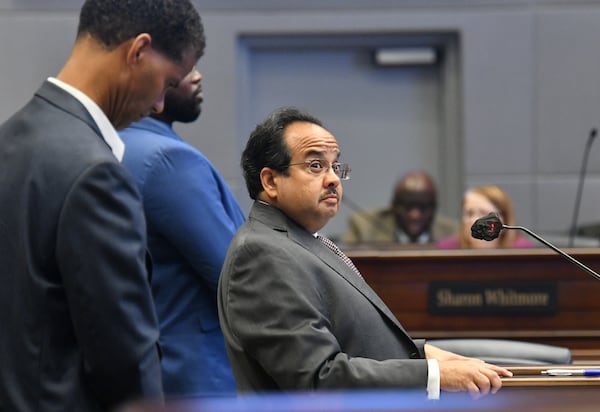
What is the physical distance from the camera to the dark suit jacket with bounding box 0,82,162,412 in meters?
1.57

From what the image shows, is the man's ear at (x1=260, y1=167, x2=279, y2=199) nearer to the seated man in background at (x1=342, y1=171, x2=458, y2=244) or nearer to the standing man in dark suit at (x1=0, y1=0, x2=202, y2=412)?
the standing man in dark suit at (x1=0, y1=0, x2=202, y2=412)

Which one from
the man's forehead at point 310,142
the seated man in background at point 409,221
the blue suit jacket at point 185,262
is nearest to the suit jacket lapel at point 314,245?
the man's forehead at point 310,142

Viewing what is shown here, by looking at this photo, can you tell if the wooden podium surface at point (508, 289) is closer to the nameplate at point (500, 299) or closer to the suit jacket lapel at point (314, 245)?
the nameplate at point (500, 299)

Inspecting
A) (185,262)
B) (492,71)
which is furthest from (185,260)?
(492,71)

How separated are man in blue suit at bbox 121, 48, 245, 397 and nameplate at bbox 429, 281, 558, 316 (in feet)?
4.56

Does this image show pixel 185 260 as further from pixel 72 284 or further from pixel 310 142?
pixel 72 284

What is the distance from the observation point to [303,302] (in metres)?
2.04

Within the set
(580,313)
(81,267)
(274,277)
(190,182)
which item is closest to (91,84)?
(81,267)

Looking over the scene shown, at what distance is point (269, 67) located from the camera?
699cm

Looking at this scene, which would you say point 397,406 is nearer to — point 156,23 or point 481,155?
point 156,23

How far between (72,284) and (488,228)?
114 cm

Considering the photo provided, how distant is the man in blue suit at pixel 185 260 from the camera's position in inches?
99.3

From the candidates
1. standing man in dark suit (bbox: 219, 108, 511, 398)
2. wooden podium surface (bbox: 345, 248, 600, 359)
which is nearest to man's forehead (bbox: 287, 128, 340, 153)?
standing man in dark suit (bbox: 219, 108, 511, 398)

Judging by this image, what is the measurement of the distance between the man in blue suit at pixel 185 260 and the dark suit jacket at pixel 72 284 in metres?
0.87
